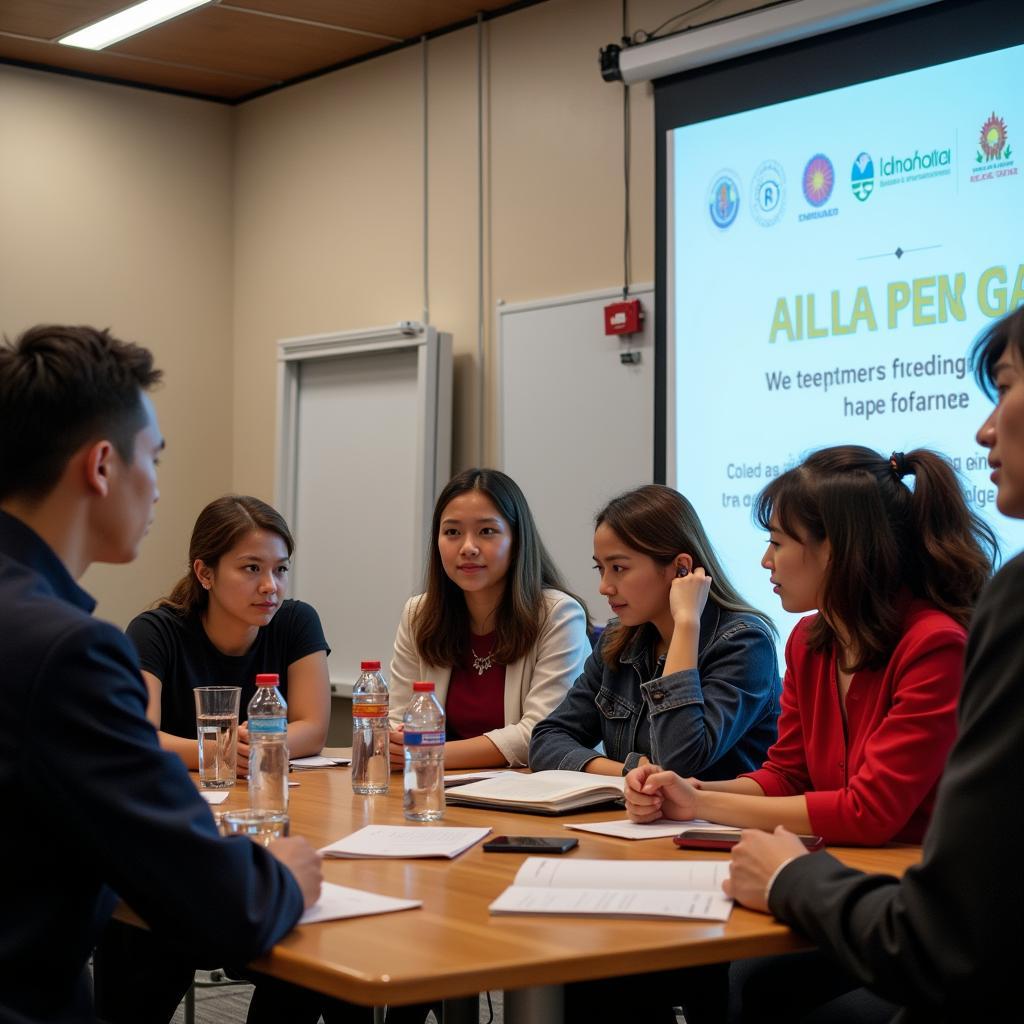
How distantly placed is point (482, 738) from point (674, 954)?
1.56 metres

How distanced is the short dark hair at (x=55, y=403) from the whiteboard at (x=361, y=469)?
353 centimetres

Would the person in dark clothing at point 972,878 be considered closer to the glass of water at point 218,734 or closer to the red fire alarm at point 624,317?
the glass of water at point 218,734

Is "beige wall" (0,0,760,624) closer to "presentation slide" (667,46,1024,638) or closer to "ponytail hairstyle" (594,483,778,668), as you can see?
"presentation slide" (667,46,1024,638)

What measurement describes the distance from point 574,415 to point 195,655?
2.08m

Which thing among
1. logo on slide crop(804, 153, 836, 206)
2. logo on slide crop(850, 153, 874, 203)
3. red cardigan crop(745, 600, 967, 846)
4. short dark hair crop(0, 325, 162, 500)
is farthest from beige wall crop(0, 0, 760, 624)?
short dark hair crop(0, 325, 162, 500)

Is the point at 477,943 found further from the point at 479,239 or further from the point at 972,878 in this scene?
the point at 479,239

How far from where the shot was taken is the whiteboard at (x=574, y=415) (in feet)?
15.1

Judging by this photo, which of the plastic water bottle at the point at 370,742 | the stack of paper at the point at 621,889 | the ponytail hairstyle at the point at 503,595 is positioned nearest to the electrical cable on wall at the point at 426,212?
the ponytail hairstyle at the point at 503,595

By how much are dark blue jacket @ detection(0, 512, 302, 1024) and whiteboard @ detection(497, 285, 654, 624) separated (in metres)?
3.26

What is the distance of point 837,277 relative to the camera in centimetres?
398

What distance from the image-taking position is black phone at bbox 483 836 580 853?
194cm

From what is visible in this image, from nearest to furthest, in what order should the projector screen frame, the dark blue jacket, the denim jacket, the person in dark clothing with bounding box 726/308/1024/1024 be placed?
the person in dark clothing with bounding box 726/308/1024/1024
the dark blue jacket
the denim jacket
the projector screen frame

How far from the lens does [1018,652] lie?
4.18 ft

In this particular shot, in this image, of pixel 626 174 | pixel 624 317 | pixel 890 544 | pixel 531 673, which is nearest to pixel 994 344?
pixel 890 544
